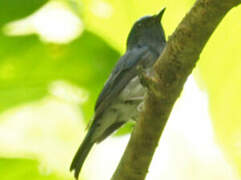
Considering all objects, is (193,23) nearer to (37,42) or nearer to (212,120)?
(212,120)

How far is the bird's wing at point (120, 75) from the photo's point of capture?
12.7 ft

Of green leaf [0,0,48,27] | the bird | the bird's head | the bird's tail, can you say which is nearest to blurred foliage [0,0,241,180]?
green leaf [0,0,48,27]

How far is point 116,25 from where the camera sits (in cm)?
212

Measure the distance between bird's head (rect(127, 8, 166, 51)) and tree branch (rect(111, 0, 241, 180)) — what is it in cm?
282

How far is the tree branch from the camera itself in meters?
1.69

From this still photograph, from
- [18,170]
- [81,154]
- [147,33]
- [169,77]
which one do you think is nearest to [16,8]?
[169,77]

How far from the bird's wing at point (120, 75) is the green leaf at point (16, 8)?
A: 1999mm

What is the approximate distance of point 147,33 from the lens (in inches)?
196

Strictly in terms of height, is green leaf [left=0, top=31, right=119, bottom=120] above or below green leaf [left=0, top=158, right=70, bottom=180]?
above

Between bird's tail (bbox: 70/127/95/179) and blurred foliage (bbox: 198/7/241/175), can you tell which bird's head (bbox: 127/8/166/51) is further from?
blurred foliage (bbox: 198/7/241/175)

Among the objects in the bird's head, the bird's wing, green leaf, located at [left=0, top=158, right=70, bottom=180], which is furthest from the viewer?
the bird's head

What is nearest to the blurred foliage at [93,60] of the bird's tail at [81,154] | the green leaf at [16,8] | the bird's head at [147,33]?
the green leaf at [16,8]

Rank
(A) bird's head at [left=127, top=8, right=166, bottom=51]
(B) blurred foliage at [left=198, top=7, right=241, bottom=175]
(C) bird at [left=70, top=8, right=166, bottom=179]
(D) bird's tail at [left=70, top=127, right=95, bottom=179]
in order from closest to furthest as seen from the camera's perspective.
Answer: (B) blurred foliage at [left=198, top=7, right=241, bottom=175] → (D) bird's tail at [left=70, top=127, right=95, bottom=179] → (C) bird at [left=70, top=8, right=166, bottom=179] → (A) bird's head at [left=127, top=8, right=166, bottom=51]

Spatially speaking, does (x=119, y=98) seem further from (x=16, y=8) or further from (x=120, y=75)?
(x=16, y=8)
